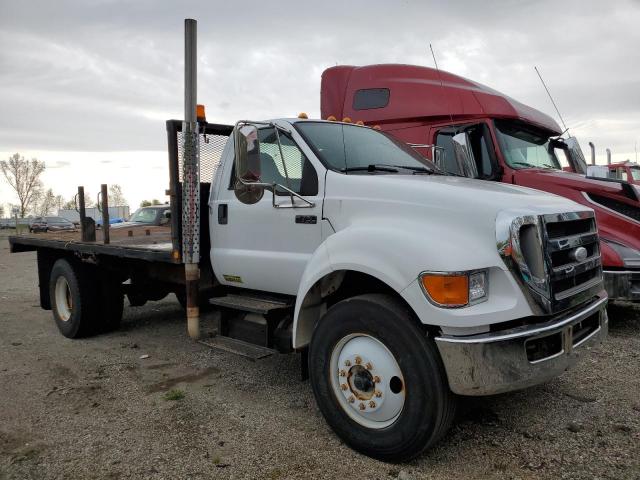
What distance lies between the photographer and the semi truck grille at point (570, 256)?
113 inches

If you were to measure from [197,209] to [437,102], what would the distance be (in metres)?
3.74

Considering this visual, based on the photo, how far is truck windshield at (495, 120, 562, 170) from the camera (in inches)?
250

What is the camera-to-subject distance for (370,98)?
23.8 ft

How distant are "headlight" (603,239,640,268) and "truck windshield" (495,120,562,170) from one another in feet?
4.68

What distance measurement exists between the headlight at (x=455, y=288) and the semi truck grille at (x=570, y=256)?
38cm

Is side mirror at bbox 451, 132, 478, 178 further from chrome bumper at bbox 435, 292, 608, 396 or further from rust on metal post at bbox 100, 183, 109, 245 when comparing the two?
rust on metal post at bbox 100, 183, 109, 245

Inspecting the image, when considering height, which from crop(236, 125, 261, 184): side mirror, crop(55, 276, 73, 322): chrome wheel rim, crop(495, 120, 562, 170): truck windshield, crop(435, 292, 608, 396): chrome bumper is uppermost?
crop(495, 120, 562, 170): truck windshield

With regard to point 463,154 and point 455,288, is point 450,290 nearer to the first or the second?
point 455,288

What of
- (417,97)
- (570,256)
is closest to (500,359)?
(570,256)

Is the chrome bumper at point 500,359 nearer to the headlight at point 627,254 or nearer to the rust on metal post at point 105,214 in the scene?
the headlight at point 627,254

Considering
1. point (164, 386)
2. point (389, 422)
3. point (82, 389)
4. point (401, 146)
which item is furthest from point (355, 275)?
point (82, 389)

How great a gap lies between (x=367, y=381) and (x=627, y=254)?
3755 millimetres

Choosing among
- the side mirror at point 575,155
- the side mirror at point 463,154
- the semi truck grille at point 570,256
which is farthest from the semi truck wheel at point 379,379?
the side mirror at point 575,155

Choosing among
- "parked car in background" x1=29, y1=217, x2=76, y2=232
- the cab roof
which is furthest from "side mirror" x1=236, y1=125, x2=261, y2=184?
"parked car in background" x1=29, y1=217, x2=76, y2=232
